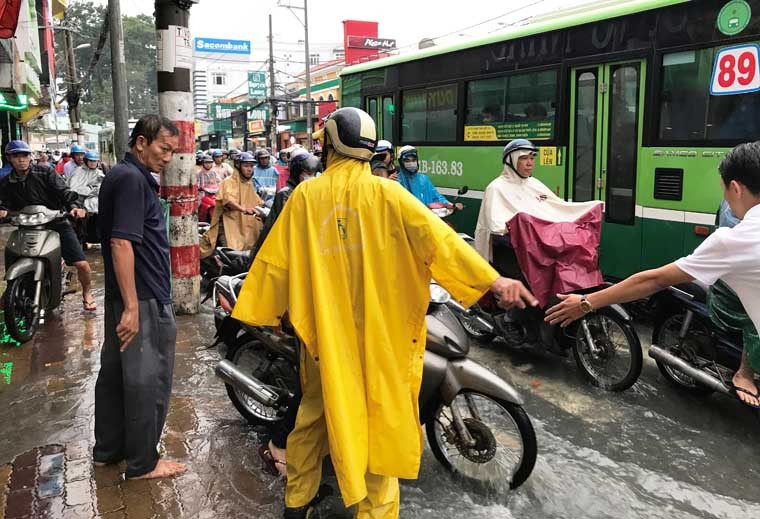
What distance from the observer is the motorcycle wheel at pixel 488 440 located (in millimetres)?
3041

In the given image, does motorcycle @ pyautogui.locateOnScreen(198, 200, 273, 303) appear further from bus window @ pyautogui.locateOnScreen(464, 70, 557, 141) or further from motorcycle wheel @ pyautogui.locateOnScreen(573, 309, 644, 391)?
bus window @ pyautogui.locateOnScreen(464, 70, 557, 141)

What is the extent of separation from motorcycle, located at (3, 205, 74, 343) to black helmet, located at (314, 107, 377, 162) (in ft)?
13.0

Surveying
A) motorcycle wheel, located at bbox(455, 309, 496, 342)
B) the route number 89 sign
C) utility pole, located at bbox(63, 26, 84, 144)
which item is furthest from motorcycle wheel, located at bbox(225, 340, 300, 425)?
utility pole, located at bbox(63, 26, 84, 144)

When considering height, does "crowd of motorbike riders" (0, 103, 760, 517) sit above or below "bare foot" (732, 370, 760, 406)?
above

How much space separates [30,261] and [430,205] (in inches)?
143

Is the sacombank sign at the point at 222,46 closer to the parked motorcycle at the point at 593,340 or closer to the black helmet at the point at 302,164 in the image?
the black helmet at the point at 302,164

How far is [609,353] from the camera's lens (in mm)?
4477

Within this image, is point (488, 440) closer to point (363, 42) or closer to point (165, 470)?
point (165, 470)

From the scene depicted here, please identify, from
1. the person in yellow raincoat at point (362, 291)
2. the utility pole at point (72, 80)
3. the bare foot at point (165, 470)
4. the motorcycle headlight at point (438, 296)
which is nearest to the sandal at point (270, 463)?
the bare foot at point (165, 470)

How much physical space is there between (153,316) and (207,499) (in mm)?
898

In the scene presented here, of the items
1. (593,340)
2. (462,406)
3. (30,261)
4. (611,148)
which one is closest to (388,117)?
(611,148)

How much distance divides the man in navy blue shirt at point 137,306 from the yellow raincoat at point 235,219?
3972mm

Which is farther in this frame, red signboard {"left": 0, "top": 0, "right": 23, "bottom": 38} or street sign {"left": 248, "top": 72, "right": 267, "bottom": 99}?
street sign {"left": 248, "top": 72, "right": 267, "bottom": 99}

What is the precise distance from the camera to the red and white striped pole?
593 cm
